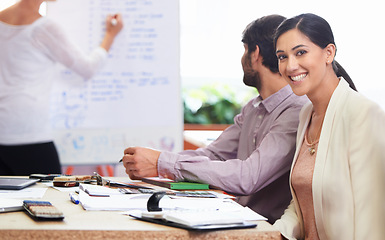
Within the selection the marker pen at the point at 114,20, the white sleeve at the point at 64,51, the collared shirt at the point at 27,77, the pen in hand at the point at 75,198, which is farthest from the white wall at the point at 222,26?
the pen in hand at the point at 75,198

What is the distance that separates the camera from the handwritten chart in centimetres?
332

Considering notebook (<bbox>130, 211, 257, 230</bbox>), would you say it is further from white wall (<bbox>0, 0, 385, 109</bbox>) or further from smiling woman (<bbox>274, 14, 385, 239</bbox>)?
white wall (<bbox>0, 0, 385, 109</bbox>)

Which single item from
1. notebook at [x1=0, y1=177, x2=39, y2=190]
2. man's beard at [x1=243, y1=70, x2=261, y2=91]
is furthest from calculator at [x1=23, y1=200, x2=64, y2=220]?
man's beard at [x1=243, y1=70, x2=261, y2=91]

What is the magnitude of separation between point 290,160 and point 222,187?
0.30 metres

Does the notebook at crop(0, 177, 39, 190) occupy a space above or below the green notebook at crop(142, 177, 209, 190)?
above

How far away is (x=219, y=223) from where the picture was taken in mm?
1169

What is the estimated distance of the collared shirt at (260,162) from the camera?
74.4 inches

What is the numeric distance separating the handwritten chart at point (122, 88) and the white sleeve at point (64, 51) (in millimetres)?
40

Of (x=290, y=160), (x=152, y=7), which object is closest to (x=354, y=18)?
(x=152, y=7)

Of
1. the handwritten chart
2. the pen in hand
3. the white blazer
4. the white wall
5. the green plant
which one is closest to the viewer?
the pen in hand

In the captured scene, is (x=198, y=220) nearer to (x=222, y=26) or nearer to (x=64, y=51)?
(x=64, y=51)

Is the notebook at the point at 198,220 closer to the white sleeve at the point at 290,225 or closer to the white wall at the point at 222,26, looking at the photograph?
the white sleeve at the point at 290,225

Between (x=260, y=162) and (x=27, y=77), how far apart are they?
174 centimetres

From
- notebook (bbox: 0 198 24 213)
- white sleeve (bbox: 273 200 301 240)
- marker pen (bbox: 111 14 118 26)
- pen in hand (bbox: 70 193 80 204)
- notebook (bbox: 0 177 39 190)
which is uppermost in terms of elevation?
marker pen (bbox: 111 14 118 26)
